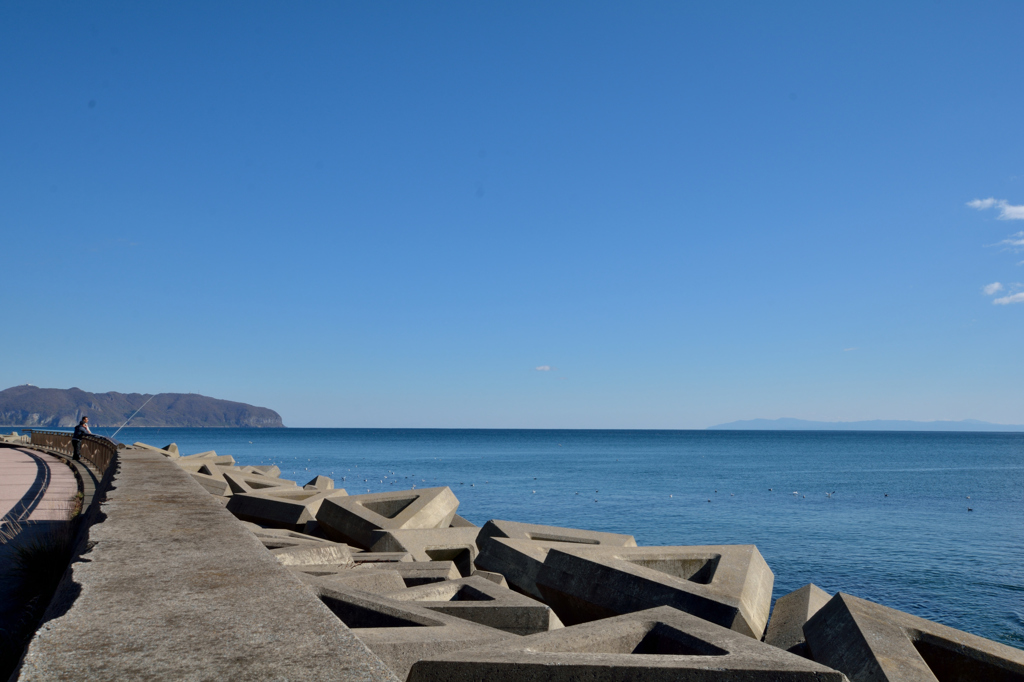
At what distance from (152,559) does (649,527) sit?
62.4 ft

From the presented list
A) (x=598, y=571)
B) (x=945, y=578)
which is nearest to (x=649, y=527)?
(x=945, y=578)

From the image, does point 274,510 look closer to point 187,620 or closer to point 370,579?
point 370,579

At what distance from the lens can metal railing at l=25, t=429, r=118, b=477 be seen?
41.6 ft

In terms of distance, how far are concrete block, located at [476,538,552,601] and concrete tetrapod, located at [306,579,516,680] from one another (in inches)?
104

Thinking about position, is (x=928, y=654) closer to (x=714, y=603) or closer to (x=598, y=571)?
(x=714, y=603)

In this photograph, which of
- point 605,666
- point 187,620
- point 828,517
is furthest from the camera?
point 828,517

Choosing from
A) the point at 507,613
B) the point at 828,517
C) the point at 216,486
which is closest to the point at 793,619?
the point at 507,613

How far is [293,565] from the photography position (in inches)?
227

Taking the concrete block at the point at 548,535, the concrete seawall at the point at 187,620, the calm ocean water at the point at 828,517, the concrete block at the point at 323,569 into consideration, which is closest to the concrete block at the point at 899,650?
the concrete seawall at the point at 187,620

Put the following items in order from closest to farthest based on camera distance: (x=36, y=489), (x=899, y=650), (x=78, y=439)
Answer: (x=899, y=650)
(x=36, y=489)
(x=78, y=439)

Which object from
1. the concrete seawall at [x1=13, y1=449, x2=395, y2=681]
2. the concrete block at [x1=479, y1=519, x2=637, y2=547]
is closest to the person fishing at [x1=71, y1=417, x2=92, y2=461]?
the concrete block at [x1=479, y1=519, x2=637, y2=547]

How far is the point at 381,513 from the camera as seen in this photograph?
10.2m

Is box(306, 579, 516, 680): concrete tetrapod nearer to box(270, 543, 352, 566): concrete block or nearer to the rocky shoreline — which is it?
the rocky shoreline

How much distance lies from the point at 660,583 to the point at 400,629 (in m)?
2.44
